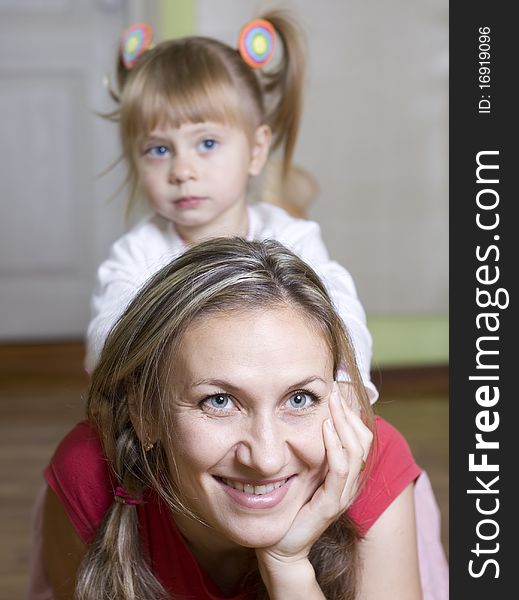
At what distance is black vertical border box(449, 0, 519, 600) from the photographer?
4.36 ft

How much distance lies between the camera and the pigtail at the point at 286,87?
6.73ft

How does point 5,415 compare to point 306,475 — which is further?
point 5,415

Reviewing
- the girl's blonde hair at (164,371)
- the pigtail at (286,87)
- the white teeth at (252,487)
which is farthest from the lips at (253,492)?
the pigtail at (286,87)

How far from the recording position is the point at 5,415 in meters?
3.46

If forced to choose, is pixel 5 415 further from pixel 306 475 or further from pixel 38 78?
pixel 306 475

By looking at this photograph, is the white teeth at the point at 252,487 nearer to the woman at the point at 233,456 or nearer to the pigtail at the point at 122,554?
the woman at the point at 233,456

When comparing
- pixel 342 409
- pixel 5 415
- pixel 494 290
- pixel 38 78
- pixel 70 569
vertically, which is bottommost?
pixel 5 415

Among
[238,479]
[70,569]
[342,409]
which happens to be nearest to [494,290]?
[342,409]

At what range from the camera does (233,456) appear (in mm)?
1188

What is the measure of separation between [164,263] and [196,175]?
0.17 meters

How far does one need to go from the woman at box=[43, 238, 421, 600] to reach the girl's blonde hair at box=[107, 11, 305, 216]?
0.59 metres

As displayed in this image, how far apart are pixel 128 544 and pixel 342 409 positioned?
1.16 ft

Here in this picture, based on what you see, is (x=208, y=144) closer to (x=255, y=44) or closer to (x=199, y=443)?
(x=255, y=44)

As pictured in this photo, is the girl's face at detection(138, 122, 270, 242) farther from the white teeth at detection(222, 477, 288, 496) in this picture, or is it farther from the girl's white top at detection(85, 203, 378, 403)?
the white teeth at detection(222, 477, 288, 496)
